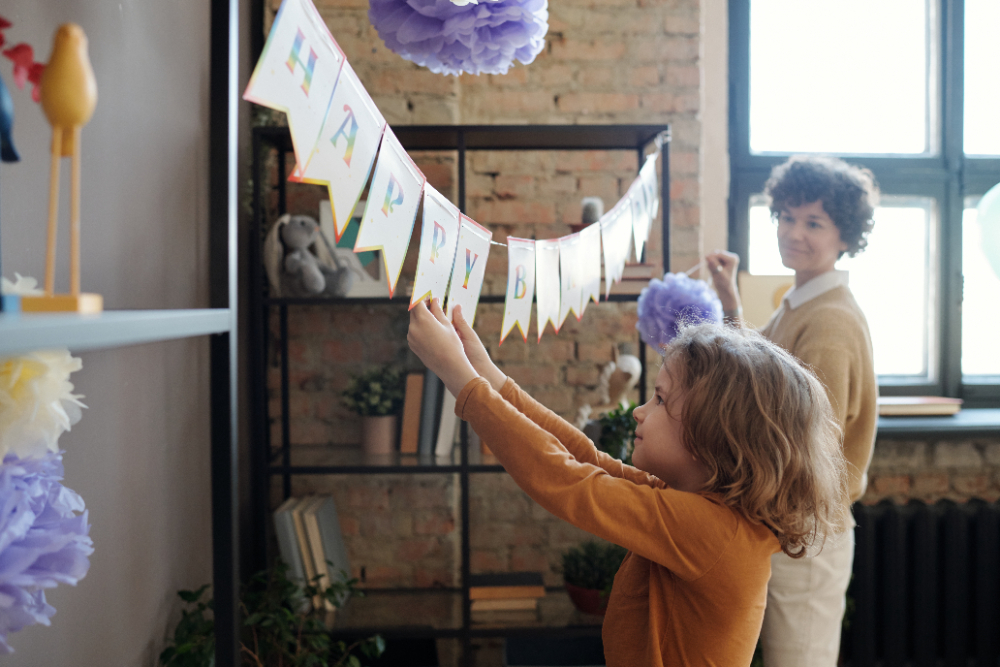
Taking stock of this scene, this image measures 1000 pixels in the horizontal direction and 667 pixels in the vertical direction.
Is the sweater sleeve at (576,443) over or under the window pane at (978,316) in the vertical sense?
under

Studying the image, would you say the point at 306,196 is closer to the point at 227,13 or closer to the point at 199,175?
the point at 199,175

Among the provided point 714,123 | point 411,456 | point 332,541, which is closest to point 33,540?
point 411,456

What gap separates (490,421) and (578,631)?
1.19m

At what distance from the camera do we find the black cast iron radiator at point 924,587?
208 cm

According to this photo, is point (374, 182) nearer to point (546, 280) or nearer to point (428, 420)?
point (546, 280)

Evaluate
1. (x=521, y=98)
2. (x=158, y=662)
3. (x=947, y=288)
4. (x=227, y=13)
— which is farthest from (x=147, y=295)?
(x=947, y=288)

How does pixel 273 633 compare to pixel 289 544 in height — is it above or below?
below

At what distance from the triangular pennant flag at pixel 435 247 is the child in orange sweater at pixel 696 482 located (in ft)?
0.14

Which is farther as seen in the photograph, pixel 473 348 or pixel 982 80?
pixel 982 80

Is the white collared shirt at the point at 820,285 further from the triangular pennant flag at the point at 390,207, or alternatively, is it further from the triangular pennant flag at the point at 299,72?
the triangular pennant flag at the point at 299,72

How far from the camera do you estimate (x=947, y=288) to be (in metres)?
2.38

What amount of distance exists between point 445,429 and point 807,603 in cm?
104

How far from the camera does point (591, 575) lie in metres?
1.93

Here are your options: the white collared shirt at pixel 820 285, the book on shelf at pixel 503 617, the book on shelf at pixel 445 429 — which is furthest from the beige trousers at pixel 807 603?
the book on shelf at pixel 445 429
